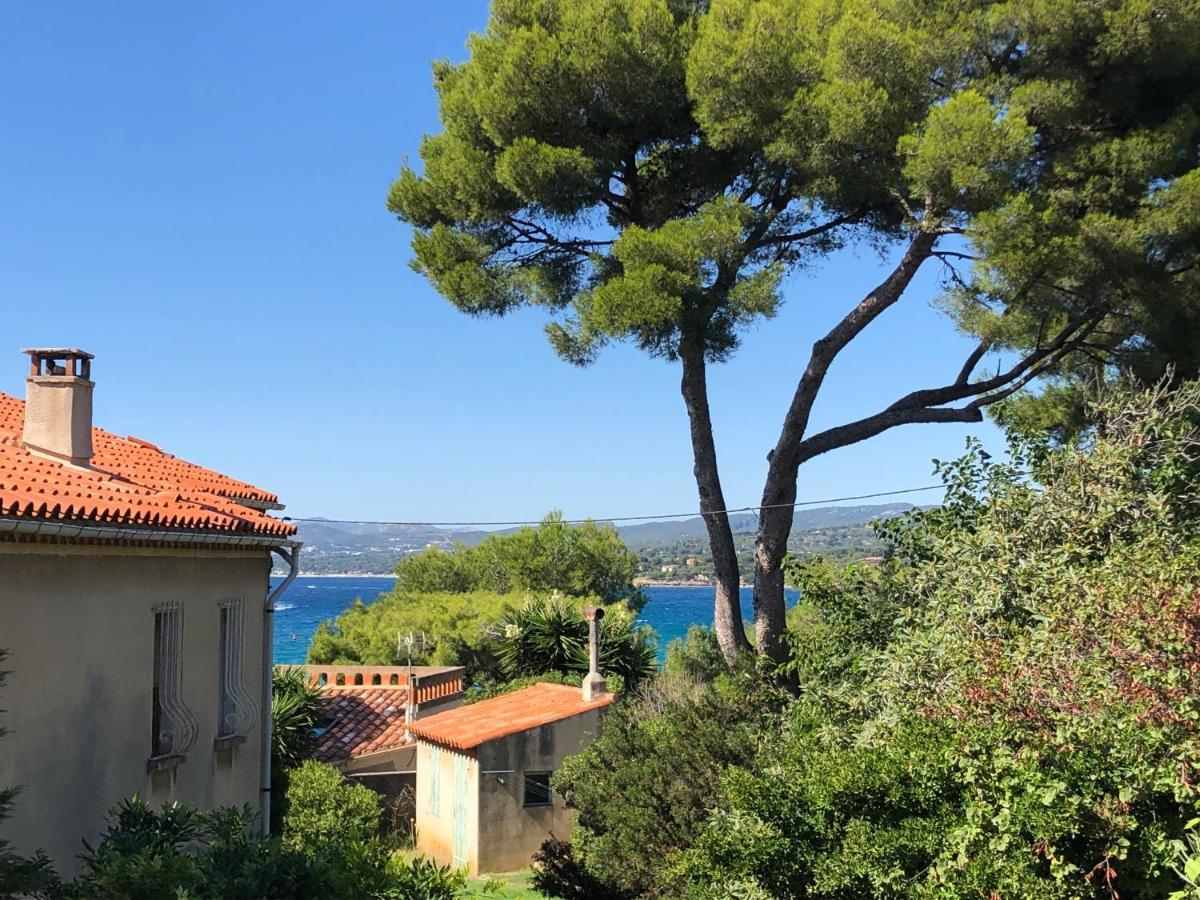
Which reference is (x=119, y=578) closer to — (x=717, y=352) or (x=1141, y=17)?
(x=717, y=352)

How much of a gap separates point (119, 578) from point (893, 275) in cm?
954

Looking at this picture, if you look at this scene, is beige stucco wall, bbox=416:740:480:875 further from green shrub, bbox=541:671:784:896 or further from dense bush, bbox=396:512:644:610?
dense bush, bbox=396:512:644:610

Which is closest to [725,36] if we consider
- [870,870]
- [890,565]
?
[890,565]

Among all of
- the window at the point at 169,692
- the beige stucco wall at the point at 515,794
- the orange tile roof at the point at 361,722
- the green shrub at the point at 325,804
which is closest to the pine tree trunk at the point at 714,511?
the beige stucco wall at the point at 515,794

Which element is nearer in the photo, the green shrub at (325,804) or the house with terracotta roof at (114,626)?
the house with terracotta roof at (114,626)

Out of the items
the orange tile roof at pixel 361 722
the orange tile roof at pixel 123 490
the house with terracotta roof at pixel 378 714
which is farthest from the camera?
the orange tile roof at pixel 361 722

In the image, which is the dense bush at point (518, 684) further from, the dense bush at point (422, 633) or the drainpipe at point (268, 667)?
the drainpipe at point (268, 667)

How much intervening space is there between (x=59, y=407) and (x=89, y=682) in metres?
2.73

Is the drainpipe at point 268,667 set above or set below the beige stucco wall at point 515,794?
above

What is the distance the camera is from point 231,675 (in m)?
10.8

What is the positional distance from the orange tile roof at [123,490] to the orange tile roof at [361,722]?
9409 mm

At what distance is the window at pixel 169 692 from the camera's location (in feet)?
30.3

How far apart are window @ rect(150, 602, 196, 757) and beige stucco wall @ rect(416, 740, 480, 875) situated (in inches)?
347

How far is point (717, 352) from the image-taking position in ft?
48.3
